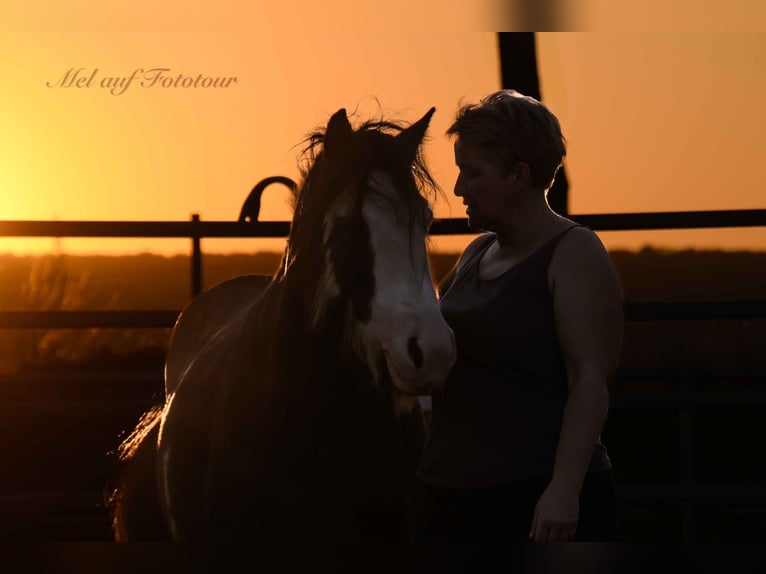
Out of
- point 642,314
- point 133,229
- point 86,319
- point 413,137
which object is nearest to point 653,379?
point 642,314

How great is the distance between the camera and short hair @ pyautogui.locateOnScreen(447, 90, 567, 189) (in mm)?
2244

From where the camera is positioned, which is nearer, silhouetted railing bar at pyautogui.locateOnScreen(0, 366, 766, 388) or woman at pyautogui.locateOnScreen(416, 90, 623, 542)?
woman at pyautogui.locateOnScreen(416, 90, 623, 542)

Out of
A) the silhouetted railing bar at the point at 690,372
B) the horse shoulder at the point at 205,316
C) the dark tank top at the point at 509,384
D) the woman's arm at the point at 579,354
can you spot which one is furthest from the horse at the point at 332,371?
the silhouetted railing bar at the point at 690,372

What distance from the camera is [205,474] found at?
303 centimetres

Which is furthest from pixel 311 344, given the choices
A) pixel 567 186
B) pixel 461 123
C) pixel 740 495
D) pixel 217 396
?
pixel 567 186

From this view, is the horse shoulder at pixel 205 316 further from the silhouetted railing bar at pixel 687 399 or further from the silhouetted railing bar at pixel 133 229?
the silhouetted railing bar at pixel 687 399

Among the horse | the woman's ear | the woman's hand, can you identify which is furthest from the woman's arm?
the horse

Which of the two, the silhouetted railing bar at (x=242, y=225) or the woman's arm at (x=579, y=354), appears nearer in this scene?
the woman's arm at (x=579, y=354)

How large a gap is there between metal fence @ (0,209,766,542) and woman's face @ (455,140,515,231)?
285 cm

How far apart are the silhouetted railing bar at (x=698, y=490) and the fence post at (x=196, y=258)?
2200mm

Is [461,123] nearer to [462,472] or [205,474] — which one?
[462,472]

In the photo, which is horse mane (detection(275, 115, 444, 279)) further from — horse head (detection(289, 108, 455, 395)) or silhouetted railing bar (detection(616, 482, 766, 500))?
silhouetted railing bar (detection(616, 482, 766, 500))

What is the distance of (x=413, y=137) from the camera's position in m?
2.77

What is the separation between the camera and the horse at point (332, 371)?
2.44 m
